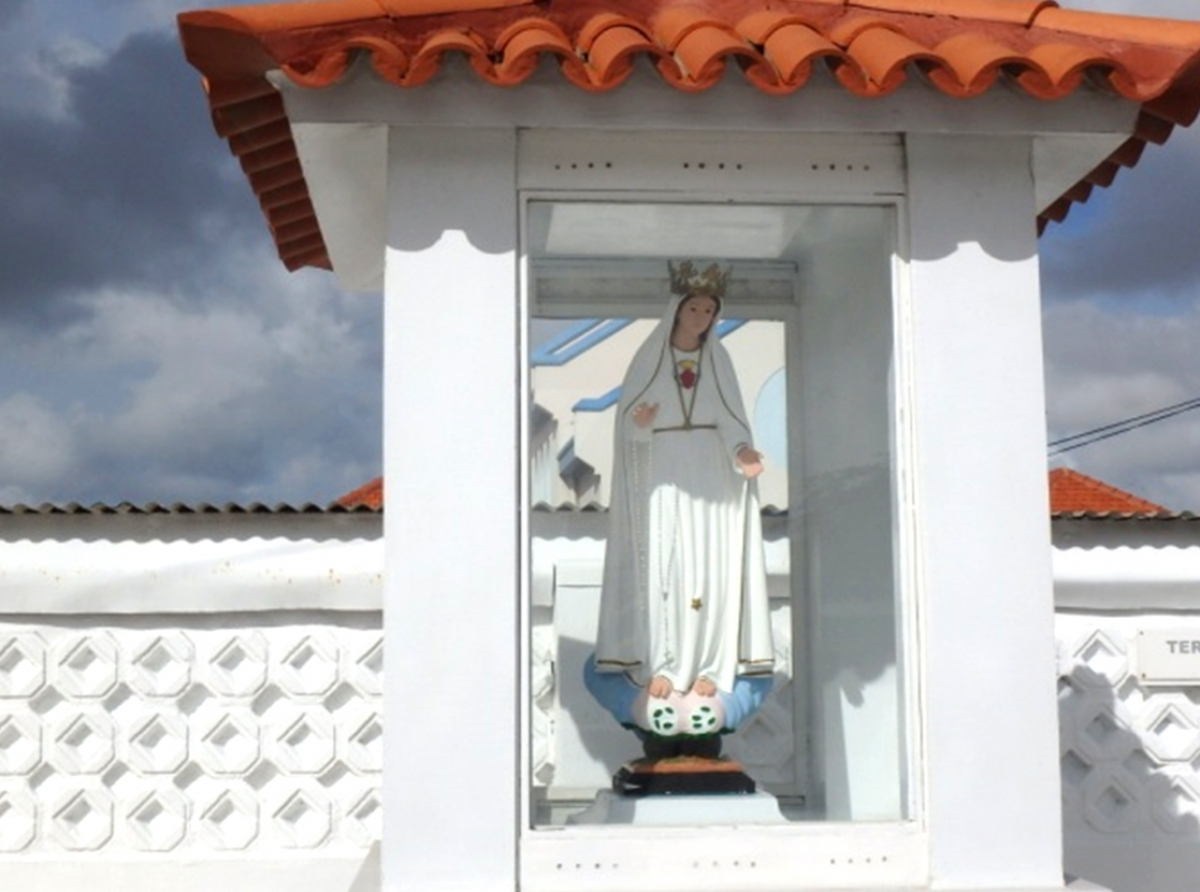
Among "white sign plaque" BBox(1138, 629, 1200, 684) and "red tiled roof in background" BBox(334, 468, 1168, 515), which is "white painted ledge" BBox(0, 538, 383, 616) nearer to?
"white sign plaque" BBox(1138, 629, 1200, 684)

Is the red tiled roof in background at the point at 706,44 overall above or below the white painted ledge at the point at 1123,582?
above

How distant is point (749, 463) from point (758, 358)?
36cm

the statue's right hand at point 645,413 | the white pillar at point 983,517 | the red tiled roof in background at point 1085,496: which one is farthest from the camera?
the red tiled roof in background at point 1085,496

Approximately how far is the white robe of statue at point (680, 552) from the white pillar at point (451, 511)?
0.56m

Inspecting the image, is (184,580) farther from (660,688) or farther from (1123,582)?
(1123,582)

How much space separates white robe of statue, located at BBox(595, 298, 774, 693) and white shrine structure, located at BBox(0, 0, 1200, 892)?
11 cm

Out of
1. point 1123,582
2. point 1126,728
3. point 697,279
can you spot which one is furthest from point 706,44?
point 1126,728

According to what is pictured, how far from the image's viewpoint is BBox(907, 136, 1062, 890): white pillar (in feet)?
17.3

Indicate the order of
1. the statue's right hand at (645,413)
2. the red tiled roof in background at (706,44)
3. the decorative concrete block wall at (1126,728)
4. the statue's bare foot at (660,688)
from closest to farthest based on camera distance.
Answer: the red tiled roof in background at (706,44)
the statue's bare foot at (660,688)
the statue's right hand at (645,413)
the decorative concrete block wall at (1126,728)

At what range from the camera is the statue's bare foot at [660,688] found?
565 cm

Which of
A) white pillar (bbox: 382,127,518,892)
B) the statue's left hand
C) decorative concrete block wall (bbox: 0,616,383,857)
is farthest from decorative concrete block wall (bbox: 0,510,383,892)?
white pillar (bbox: 382,127,518,892)

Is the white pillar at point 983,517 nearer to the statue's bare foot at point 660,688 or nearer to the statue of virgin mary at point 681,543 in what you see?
the statue of virgin mary at point 681,543

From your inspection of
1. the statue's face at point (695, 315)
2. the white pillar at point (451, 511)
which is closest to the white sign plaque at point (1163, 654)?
the statue's face at point (695, 315)

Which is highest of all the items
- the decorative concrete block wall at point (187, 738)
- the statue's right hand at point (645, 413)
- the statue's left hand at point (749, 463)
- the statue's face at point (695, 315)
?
the statue's face at point (695, 315)
